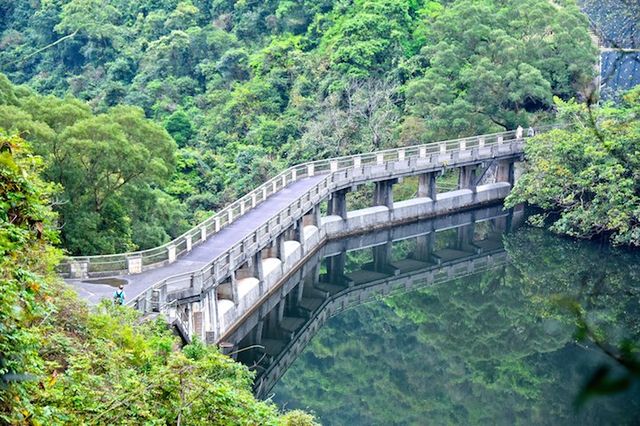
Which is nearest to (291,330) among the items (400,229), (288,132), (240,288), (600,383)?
(240,288)

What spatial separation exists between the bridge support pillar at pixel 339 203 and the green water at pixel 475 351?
12.7 feet

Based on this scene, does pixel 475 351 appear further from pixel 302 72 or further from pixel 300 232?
pixel 302 72

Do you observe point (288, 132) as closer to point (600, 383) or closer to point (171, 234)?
point (171, 234)

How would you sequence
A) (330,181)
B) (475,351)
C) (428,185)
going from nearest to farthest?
(475,351) → (330,181) → (428,185)

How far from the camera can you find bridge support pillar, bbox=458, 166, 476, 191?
54.7 meters

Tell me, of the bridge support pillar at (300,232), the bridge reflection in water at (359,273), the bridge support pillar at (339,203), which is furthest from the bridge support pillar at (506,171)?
the bridge support pillar at (300,232)

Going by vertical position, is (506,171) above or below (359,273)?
above

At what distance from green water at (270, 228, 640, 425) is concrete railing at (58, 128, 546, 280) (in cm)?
438

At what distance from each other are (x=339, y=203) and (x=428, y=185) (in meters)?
6.62

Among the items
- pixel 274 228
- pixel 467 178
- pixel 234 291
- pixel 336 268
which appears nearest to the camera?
pixel 234 291

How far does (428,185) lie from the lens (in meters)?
52.8

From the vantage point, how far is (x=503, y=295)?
40.4 m

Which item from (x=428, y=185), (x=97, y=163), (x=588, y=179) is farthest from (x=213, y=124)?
(x=97, y=163)

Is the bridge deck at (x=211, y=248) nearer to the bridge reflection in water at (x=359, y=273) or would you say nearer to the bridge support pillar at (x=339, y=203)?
the bridge support pillar at (x=339, y=203)
